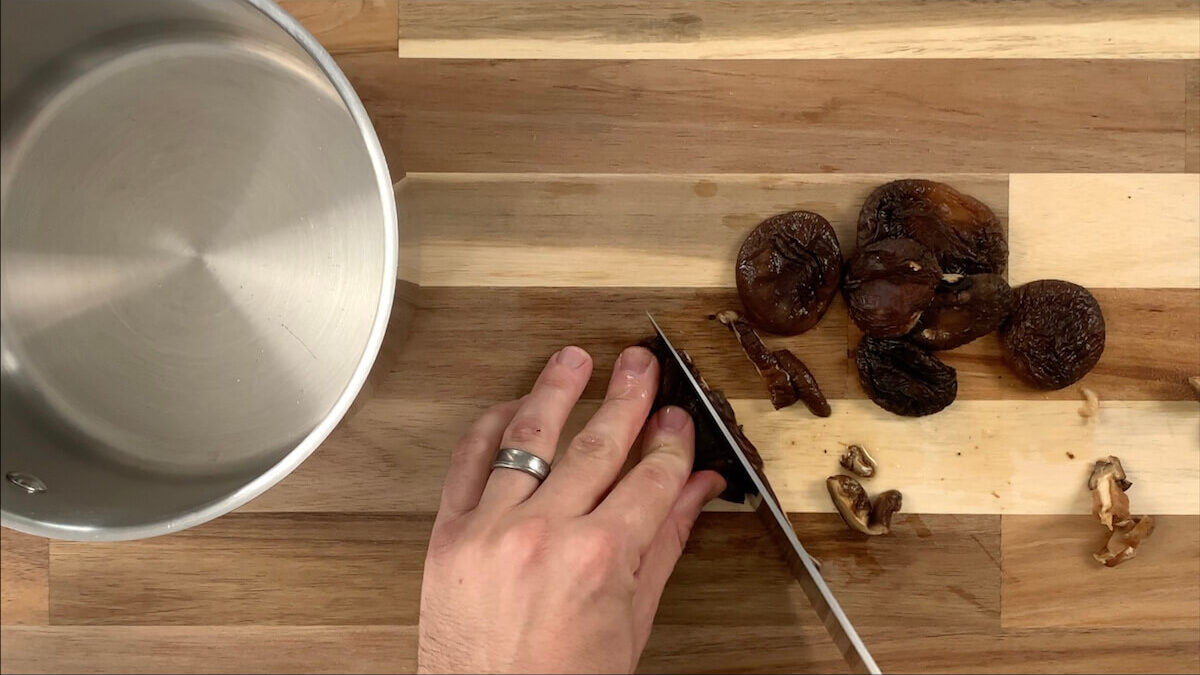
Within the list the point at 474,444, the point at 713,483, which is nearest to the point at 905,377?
the point at 713,483

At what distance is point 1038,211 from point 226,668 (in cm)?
159

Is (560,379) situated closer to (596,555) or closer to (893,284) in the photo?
(596,555)

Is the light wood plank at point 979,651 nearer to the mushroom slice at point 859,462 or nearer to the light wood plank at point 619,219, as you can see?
the mushroom slice at point 859,462

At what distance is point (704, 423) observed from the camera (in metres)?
1.38

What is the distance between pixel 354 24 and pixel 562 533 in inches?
35.6

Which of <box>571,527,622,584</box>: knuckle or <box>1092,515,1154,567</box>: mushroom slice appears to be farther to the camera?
<box>1092,515,1154,567</box>: mushroom slice

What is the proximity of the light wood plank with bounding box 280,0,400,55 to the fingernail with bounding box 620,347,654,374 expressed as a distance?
64cm

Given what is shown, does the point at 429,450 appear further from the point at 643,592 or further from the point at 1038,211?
the point at 1038,211

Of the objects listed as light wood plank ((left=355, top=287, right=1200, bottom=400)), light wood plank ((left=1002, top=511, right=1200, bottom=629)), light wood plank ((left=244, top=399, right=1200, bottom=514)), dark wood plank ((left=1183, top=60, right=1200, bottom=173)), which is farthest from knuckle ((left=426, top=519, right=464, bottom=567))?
dark wood plank ((left=1183, top=60, right=1200, bottom=173))

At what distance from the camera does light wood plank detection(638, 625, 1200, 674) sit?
140 centimetres

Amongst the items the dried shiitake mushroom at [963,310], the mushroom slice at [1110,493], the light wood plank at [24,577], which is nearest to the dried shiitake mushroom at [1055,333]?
the dried shiitake mushroom at [963,310]

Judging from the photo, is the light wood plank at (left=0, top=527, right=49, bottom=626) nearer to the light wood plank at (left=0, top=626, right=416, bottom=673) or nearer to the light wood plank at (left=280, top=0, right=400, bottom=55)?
the light wood plank at (left=0, top=626, right=416, bottom=673)

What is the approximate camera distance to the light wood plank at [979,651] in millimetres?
1404

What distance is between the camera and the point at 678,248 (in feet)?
4.62
